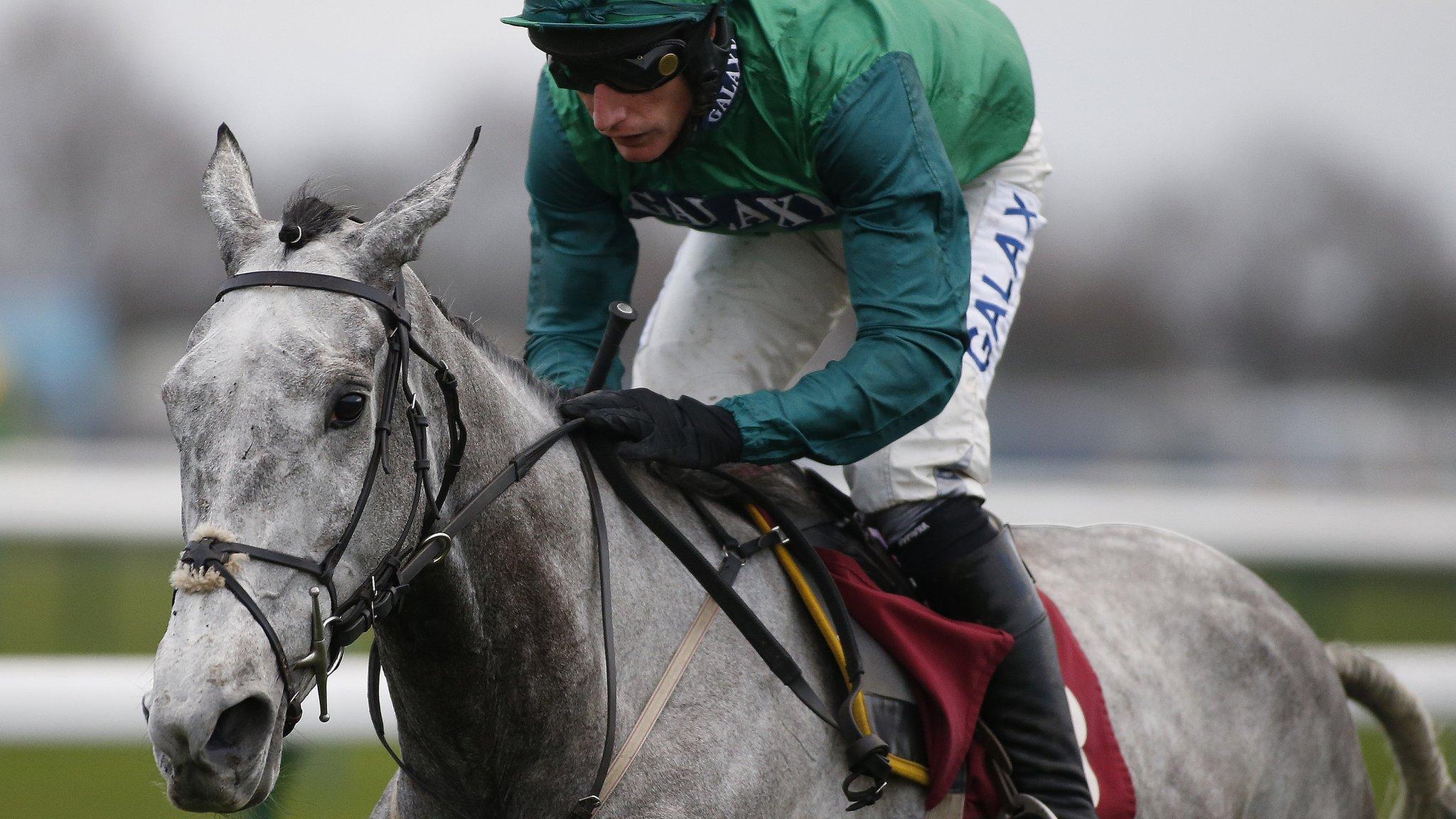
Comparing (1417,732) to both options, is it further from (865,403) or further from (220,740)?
(220,740)

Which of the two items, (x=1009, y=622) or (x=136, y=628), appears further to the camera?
(x=136, y=628)

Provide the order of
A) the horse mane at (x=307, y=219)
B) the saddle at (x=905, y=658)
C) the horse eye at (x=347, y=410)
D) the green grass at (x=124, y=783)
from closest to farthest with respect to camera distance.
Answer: the horse eye at (x=347, y=410) → the horse mane at (x=307, y=219) → the saddle at (x=905, y=658) → the green grass at (x=124, y=783)

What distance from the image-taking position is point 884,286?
235cm

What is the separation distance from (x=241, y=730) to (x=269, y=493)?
10.4 inches

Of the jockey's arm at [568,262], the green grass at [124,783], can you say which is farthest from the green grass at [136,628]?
the jockey's arm at [568,262]

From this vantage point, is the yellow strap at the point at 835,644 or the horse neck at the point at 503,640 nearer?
the horse neck at the point at 503,640

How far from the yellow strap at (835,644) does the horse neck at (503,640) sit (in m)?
0.41

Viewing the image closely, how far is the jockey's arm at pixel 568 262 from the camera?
2.75 meters

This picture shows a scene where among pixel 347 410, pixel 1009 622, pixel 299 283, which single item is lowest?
pixel 1009 622

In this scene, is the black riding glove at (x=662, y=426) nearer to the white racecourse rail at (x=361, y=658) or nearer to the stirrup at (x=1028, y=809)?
the stirrup at (x=1028, y=809)

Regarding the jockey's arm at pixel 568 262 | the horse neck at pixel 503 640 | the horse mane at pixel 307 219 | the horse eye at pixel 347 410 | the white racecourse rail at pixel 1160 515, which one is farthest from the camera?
the white racecourse rail at pixel 1160 515

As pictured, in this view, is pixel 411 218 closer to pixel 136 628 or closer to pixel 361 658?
pixel 361 658

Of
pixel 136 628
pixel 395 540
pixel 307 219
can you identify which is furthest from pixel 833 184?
pixel 136 628

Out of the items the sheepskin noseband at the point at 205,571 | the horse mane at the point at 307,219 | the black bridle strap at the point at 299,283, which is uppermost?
the horse mane at the point at 307,219
